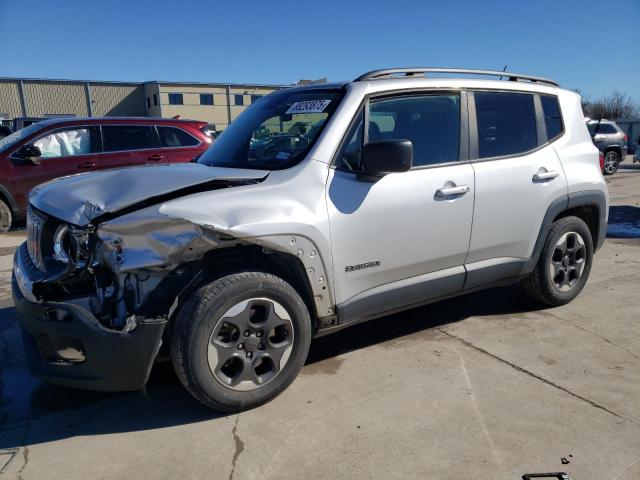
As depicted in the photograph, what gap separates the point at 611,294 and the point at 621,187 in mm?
10797

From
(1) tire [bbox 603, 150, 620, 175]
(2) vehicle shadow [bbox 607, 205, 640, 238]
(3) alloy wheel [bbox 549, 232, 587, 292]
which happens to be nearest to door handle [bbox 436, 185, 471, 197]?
(3) alloy wheel [bbox 549, 232, 587, 292]

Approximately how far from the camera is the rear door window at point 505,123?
3650 mm

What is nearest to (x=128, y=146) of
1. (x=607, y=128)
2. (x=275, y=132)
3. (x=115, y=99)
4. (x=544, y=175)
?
(x=275, y=132)

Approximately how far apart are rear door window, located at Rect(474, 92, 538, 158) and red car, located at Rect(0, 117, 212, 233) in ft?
18.8

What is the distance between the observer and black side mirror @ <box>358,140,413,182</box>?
112 inches

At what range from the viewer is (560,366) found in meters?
3.29

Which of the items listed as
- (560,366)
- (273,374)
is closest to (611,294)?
(560,366)

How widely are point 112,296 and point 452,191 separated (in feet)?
7.30

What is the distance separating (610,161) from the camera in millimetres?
17250

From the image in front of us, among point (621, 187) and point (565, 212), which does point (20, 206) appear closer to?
point (565, 212)

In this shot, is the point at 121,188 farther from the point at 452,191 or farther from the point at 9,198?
the point at 9,198

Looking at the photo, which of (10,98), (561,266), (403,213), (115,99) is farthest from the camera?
(115,99)

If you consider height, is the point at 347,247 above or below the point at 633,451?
above

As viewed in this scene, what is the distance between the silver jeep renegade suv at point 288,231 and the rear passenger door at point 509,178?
0.01 meters
